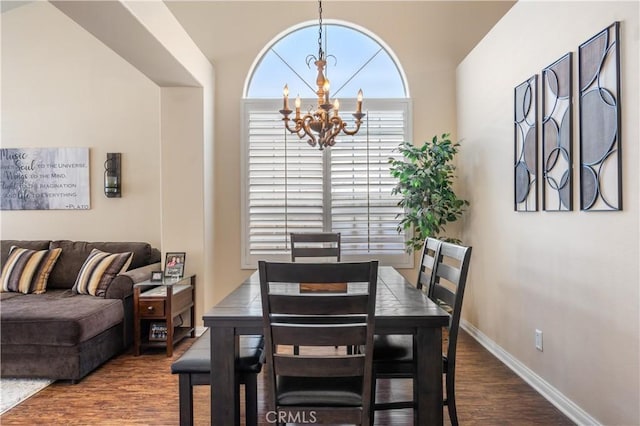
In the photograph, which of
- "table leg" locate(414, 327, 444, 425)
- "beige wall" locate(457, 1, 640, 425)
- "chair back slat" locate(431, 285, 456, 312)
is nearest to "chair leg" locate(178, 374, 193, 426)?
"table leg" locate(414, 327, 444, 425)

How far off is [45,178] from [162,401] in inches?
126

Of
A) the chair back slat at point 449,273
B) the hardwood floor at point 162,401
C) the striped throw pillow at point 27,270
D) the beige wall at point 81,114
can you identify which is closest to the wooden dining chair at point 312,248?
the hardwood floor at point 162,401

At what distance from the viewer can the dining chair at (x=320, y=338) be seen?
149 cm

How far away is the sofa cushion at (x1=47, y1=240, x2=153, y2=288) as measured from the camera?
390 cm

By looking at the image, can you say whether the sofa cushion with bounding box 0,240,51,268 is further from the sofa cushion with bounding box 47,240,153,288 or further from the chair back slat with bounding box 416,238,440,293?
the chair back slat with bounding box 416,238,440,293

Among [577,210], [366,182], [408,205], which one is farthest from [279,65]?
[577,210]

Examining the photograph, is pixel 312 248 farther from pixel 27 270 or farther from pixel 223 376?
pixel 27 270

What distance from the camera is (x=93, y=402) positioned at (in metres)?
2.59

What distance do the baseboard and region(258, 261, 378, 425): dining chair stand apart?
4.78 feet

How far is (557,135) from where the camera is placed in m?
2.39

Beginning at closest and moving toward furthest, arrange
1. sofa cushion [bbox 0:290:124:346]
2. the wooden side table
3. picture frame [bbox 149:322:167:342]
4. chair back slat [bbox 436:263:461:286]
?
chair back slat [bbox 436:263:461:286] → sofa cushion [bbox 0:290:124:346] → the wooden side table → picture frame [bbox 149:322:167:342]

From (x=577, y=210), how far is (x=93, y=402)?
3.31 meters

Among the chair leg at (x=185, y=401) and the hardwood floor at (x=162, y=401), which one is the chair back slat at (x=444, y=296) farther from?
the chair leg at (x=185, y=401)

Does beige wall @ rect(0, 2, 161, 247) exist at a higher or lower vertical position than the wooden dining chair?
higher
